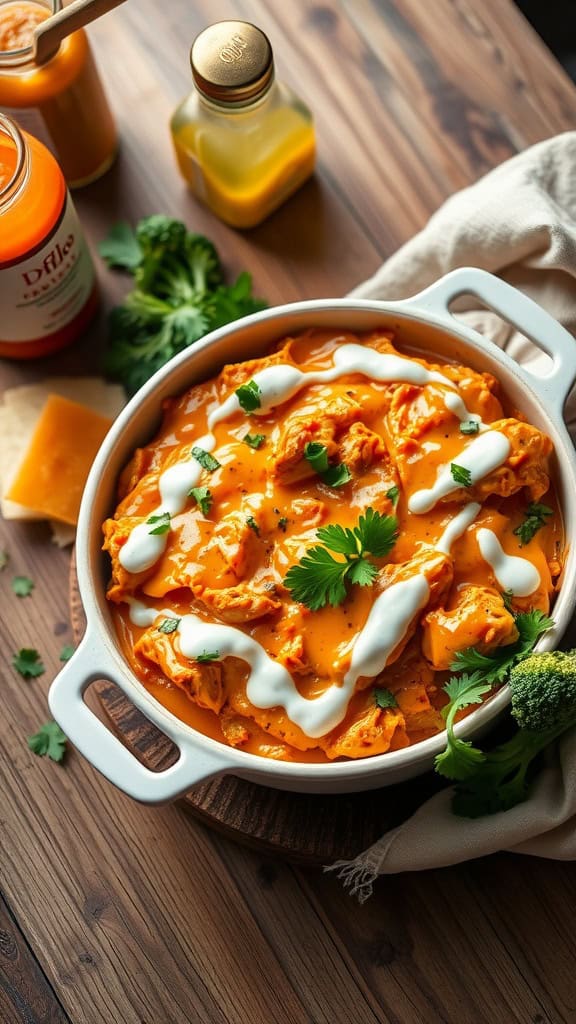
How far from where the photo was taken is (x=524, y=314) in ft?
7.88

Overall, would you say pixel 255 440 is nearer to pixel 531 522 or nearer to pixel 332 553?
pixel 332 553

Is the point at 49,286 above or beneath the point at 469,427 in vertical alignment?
above

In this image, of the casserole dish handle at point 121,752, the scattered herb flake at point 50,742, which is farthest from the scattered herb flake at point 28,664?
the casserole dish handle at point 121,752

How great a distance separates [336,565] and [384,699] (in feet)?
0.97

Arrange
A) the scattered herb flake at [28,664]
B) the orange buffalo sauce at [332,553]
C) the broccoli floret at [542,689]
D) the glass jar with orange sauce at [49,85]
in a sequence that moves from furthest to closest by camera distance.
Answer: the scattered herb flake at [28,664] < the glass jar with orange sauce at [49,85] < the orange buffalo sauce at [332,553] < the broccoli floret at [542,689]

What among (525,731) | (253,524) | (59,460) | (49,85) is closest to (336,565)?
(253,524)

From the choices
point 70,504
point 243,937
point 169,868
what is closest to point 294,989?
point 243,937

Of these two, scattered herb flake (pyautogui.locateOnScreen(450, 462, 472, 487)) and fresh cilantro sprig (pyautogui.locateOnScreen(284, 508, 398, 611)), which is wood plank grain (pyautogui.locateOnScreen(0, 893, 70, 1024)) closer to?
fresh cilantro sprig (pyautogui.locateOnScreen(284, 508, 398, 611))

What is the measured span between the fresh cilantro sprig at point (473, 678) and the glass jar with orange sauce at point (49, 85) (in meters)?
1.77

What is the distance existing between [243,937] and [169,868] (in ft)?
0.81

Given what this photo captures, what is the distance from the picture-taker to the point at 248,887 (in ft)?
8.59

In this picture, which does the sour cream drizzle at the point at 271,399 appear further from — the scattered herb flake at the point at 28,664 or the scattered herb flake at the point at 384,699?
the scattered herb flake at the point at 28,664

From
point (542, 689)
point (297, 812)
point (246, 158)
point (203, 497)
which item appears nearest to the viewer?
point (542, 689)

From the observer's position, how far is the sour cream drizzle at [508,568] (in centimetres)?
223
